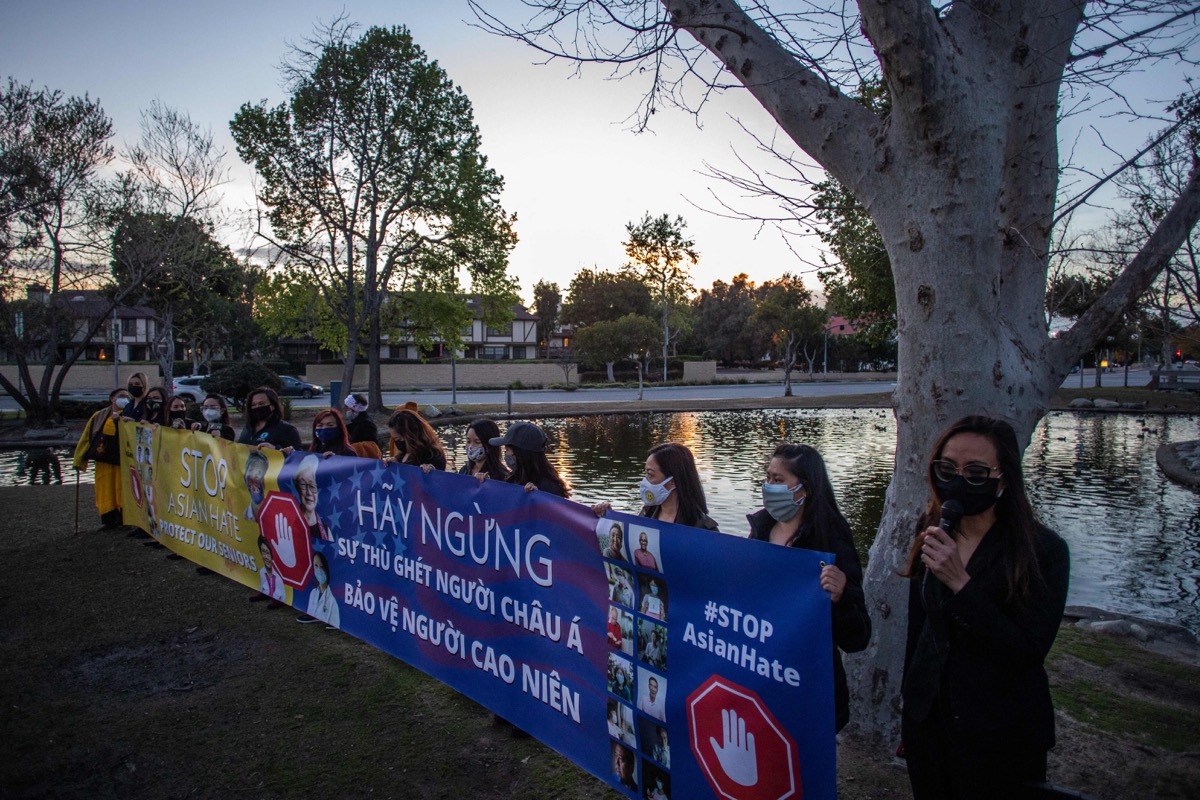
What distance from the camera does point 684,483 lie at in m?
3.96

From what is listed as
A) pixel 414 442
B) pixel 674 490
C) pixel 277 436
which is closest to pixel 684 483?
pixel 674 490

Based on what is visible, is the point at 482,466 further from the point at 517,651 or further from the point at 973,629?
the point at 973,629

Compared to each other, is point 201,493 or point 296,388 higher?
point 201,493

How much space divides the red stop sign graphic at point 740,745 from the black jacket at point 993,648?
550mm

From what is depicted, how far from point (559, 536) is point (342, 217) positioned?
2749cm

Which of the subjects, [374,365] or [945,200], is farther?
[374,365]

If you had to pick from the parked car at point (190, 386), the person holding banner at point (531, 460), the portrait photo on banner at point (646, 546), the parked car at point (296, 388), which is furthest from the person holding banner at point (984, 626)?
the parked car at point (296, 388)

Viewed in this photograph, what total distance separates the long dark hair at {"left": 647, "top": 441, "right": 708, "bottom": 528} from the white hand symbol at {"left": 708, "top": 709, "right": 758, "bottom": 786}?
1087 mm

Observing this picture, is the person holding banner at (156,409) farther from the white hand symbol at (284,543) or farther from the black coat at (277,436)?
the white hand symbol at (284,543)

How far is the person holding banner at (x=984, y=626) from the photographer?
2287mm

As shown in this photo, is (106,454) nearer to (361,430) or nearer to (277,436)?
(361,430)

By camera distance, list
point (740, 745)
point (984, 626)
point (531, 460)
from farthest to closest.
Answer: point (531, 460), point (740, 745), point (984, 626)

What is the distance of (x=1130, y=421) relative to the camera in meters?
28.7

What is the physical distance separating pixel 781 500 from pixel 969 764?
1154 mm
